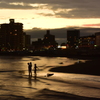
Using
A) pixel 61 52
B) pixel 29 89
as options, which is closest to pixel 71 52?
pixel 61 52

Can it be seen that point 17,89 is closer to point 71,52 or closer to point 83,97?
point 83,97

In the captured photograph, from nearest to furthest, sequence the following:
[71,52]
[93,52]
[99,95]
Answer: [99,95]
[93,52]
[71,52]

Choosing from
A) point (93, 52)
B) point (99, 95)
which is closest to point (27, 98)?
point (99, 95)

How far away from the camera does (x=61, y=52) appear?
190 meters

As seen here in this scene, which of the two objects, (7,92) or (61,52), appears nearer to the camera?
(7,92)

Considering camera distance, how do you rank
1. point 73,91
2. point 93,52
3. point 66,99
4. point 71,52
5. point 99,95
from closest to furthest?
point 66,99
point 99,95
point 73,91
point 93,52
point 71,52

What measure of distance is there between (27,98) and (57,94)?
10.3 ft

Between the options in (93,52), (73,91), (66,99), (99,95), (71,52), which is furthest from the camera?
(71,52)

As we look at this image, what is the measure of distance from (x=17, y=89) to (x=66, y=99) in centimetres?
629

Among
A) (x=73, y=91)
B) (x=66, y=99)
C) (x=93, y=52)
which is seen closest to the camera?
(x=66, y=99)

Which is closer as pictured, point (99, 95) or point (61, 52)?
point (99, 95)

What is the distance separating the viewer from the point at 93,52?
163 metres

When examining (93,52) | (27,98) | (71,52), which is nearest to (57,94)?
(27,98)

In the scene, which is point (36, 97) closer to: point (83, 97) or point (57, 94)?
point (57, 94)
